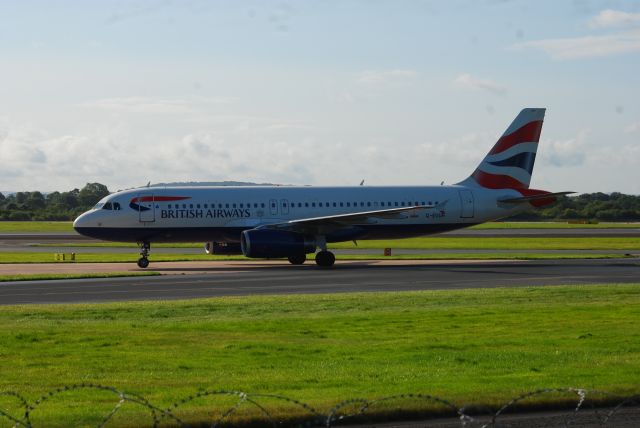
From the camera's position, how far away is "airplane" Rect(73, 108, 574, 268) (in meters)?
46.7

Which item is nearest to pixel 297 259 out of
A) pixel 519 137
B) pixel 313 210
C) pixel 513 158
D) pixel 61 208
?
pixel 313 210

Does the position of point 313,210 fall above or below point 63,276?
above

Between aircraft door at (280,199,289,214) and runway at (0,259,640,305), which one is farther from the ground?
aircraft door at (280,199,289,214)

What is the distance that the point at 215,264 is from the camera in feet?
161

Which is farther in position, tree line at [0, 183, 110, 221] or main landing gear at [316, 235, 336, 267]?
tree line at [0, 183, 110, 221]

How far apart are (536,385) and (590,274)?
25858 mm

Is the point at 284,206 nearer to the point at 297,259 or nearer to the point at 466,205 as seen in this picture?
the point at 297,259

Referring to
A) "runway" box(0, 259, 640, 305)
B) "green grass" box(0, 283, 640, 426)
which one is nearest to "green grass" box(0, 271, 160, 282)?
"runway" box(0, 259, 640, 305)

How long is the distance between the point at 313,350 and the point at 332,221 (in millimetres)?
27381

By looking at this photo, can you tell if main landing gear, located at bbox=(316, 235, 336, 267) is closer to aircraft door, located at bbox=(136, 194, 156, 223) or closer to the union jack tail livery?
aircraft door, located at bbox=(136, 194, 156, 223)

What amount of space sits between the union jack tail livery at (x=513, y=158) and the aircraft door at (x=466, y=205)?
1.40 m

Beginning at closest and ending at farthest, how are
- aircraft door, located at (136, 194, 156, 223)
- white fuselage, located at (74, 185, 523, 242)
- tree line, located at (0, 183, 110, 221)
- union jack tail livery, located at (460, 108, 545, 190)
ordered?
aircraft door, located at (136, 194, 156, 223)
white fuselage, located at (74, 185, 523, 242)
union jack tail livery, located at (460, 108, 545, 190)
tree line, located at (0, 183, 110, 221)

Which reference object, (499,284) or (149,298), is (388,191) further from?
(149,298)

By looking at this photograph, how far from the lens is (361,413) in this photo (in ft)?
44.8
